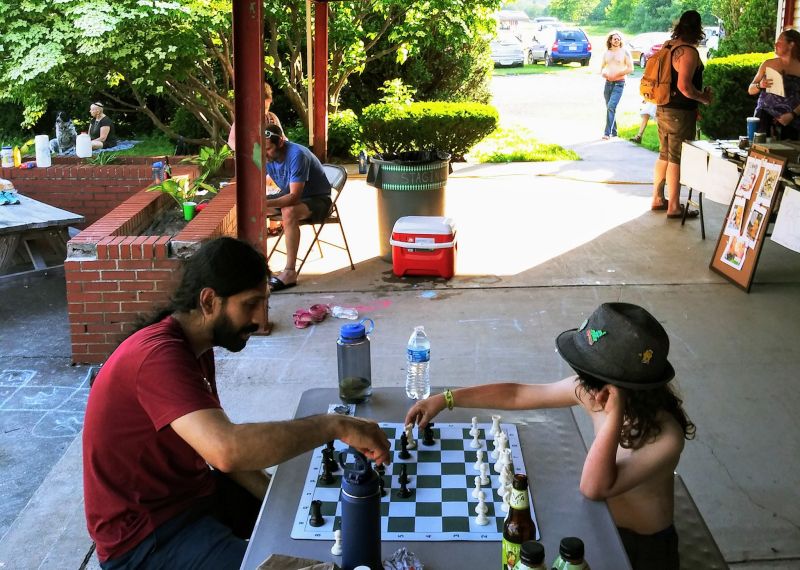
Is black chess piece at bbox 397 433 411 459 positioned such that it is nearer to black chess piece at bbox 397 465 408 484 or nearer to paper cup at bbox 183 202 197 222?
black chess piece at bbox 397 465 408 484

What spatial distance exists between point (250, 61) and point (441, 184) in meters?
2.58

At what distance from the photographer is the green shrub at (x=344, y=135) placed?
14578 millimetres

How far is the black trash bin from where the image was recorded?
26.9ft

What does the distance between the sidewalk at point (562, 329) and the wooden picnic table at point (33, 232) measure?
1108 millimetres

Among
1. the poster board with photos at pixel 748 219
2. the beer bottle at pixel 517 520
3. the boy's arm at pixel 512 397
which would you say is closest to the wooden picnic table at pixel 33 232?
the poster board with photos at pixel 748 219

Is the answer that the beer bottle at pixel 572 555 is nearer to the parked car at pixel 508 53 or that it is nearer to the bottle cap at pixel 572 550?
the bottle cap at pixel 572 550

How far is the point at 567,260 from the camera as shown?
8406 millimetres

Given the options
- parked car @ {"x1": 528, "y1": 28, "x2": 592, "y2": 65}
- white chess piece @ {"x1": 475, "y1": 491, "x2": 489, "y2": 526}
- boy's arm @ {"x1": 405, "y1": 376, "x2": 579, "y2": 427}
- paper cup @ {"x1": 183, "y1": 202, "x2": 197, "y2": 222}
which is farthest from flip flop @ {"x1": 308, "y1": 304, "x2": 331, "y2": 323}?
Result: parked car @ {"x1": 528, "y1": 28, "x2": 592, "y2": 65}

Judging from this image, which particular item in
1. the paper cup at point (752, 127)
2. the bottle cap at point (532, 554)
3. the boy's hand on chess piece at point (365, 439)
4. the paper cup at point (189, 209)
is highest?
the paper cup at point (752, 127)

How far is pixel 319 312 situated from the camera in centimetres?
693

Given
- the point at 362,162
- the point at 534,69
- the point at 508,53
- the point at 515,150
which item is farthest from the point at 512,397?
the point at 508,53

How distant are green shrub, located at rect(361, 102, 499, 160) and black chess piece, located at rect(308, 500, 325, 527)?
438 inches

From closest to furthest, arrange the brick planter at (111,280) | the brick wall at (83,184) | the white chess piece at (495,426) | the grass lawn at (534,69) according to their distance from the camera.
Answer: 1. the white chess piece at (495,426)
2. the brick planter at (111,280)
3. the brick wall at (83,184)
4. the grass lawn at (534,69)

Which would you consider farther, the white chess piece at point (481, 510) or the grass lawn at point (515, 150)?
the grass lawn at point (515, 150)
